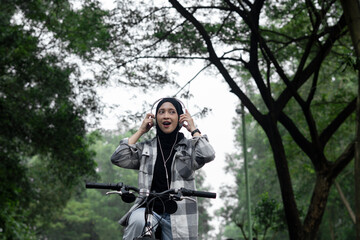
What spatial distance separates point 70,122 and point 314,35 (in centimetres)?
719

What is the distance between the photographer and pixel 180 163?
3678 mm

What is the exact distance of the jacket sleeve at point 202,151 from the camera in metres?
3.69

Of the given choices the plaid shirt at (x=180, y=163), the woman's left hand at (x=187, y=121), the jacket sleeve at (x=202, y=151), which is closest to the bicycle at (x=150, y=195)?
the plaid shirt at (x=180, y=163)

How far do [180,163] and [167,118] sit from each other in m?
0.44

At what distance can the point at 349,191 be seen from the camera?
24891 millimetres

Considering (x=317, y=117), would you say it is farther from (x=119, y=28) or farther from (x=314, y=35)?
(x=119, y=28)

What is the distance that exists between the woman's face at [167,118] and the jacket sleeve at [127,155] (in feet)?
0.89

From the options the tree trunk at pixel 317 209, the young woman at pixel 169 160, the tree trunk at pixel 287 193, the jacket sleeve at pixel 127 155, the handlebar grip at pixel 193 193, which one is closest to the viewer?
the handlebar grip at pixel 193 193

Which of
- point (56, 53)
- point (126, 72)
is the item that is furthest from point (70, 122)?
point (126, 72)

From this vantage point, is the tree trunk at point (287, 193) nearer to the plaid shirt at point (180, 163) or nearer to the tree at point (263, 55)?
the tree at point (263, 55)

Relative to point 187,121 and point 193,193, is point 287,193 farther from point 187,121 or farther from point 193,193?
point 193,193

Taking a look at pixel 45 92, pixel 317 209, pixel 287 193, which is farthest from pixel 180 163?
pixel 45 92

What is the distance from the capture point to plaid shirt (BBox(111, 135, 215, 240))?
Answer: 3.45 m

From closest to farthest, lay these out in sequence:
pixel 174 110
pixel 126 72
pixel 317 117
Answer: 1. pixel 174 110
2. pixel 126 72
3. pixel 317 117
